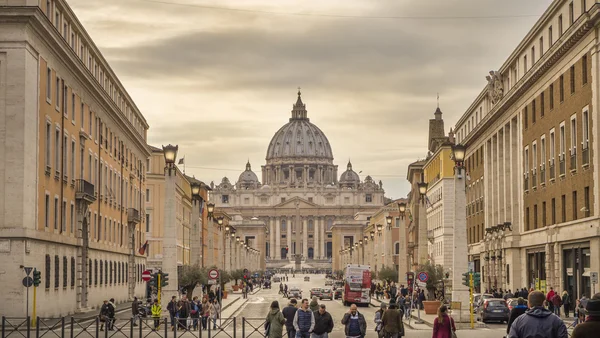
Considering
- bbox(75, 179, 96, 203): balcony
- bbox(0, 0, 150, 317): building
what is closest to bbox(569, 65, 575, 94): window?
bbox(0, 0, 150, 317): building

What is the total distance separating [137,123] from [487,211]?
30.7m

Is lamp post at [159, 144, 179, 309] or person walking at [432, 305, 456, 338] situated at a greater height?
A: lamp post at [159, 144, 179, 309]

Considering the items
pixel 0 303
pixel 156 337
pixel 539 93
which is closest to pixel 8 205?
pixel 0 303

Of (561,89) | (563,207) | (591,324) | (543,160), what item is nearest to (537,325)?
(591,324)

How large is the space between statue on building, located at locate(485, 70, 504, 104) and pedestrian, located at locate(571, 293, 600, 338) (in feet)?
213

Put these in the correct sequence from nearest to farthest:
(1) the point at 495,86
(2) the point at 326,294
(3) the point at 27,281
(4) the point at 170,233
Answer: (3) the point at 27,281 < (4) the point at 170,233 < (1) the point at 495,86 < (2) the point at 326,294

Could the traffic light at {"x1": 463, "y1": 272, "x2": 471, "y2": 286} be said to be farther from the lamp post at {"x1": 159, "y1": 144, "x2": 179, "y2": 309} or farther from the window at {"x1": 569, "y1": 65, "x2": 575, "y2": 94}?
the window at {"x1": 569, "y1": 65, "x2": 575, "y2": 94}

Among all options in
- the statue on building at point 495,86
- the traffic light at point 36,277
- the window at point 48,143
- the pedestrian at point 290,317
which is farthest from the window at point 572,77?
the pedestrian at point 290,317

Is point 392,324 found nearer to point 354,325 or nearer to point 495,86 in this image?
point 354,325

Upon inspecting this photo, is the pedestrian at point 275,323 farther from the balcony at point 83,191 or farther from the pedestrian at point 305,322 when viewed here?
the balcony at point 83,191

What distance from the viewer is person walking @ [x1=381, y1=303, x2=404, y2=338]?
92.5ft

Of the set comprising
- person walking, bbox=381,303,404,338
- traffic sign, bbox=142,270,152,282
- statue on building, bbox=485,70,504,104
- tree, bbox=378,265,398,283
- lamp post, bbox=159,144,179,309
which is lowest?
person walking, bbox=381,303,404,338

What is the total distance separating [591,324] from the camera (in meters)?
12.3

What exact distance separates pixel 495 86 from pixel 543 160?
15863 mm
